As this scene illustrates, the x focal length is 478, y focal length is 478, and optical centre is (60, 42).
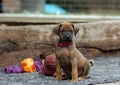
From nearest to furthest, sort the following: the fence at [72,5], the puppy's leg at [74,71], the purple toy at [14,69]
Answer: the puppy's leg at [74,71] → the purple toy at [14,69] → the fence at [72,5]

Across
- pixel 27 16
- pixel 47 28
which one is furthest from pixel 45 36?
pixel 27 16

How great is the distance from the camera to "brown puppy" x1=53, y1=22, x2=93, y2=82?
16.4ft

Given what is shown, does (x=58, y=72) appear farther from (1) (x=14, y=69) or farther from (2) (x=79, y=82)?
(1) (x=14, y=69)

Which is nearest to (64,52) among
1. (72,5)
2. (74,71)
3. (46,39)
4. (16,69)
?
(74,71)

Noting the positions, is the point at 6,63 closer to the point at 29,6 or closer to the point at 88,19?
the point at 88,19

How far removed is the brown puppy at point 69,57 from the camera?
4992 mm

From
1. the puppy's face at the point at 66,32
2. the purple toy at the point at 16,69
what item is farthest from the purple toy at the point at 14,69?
the puppy's face at the point at 66,32

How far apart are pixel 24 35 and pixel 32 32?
12 centimetres

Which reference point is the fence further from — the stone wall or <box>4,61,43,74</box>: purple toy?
<box>4,61,43,74</box>: purple toy

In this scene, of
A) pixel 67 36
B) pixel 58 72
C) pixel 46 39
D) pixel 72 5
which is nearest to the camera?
pixel 67 36

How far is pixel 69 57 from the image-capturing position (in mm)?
5094

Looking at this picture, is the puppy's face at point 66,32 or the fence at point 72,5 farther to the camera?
the fence at point 72,5

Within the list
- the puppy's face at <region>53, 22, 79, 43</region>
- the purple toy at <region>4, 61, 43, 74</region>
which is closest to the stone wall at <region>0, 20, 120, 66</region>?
the purple toy at <region>4, 61, 43, 74</region>

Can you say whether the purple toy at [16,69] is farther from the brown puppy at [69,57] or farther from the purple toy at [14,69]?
the brown puppy at [69,57]
